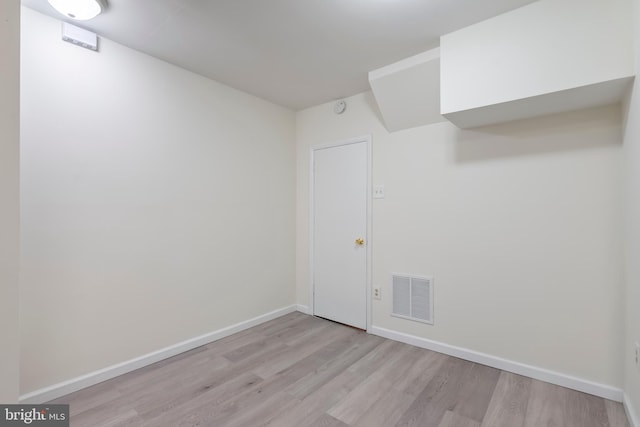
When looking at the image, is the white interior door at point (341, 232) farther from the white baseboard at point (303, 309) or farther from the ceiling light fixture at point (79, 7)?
the ceiling light fixture at point (79, 7)

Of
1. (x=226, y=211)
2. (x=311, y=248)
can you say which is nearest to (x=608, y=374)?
(x=311, y=248)

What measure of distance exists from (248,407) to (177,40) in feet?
8.61

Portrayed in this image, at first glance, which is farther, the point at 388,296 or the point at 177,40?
the point at 388,296

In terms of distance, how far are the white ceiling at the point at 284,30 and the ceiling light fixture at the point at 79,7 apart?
0.07 metres

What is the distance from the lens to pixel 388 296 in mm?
2938

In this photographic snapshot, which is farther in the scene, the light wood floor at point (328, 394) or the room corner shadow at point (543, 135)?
the room corner shadow at point (543, 135)

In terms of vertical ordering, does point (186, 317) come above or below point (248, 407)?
above

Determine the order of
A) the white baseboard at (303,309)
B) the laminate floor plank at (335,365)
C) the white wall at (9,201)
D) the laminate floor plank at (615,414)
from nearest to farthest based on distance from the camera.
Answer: the white wall at (9,201) < the laminate floor plank at (615,414) < the laminate floor plank at (335,365) < the white baseboard at (303,309)

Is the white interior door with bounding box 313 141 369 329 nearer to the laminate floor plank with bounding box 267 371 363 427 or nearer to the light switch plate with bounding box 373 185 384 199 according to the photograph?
the light switch plate with bounding box 373 185 384 199

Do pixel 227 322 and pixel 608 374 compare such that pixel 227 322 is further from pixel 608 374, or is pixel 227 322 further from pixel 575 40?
pixel 575 40

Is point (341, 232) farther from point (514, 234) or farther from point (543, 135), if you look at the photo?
point (543, 135)

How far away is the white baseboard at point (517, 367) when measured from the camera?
1920mm

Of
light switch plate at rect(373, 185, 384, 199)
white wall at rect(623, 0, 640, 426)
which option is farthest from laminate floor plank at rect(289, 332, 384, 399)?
white wall at rect(623, 0, 640, 426)

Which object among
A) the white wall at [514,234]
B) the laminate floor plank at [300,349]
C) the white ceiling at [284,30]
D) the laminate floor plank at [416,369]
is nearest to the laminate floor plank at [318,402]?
the laminate floor plank at [416,369]
